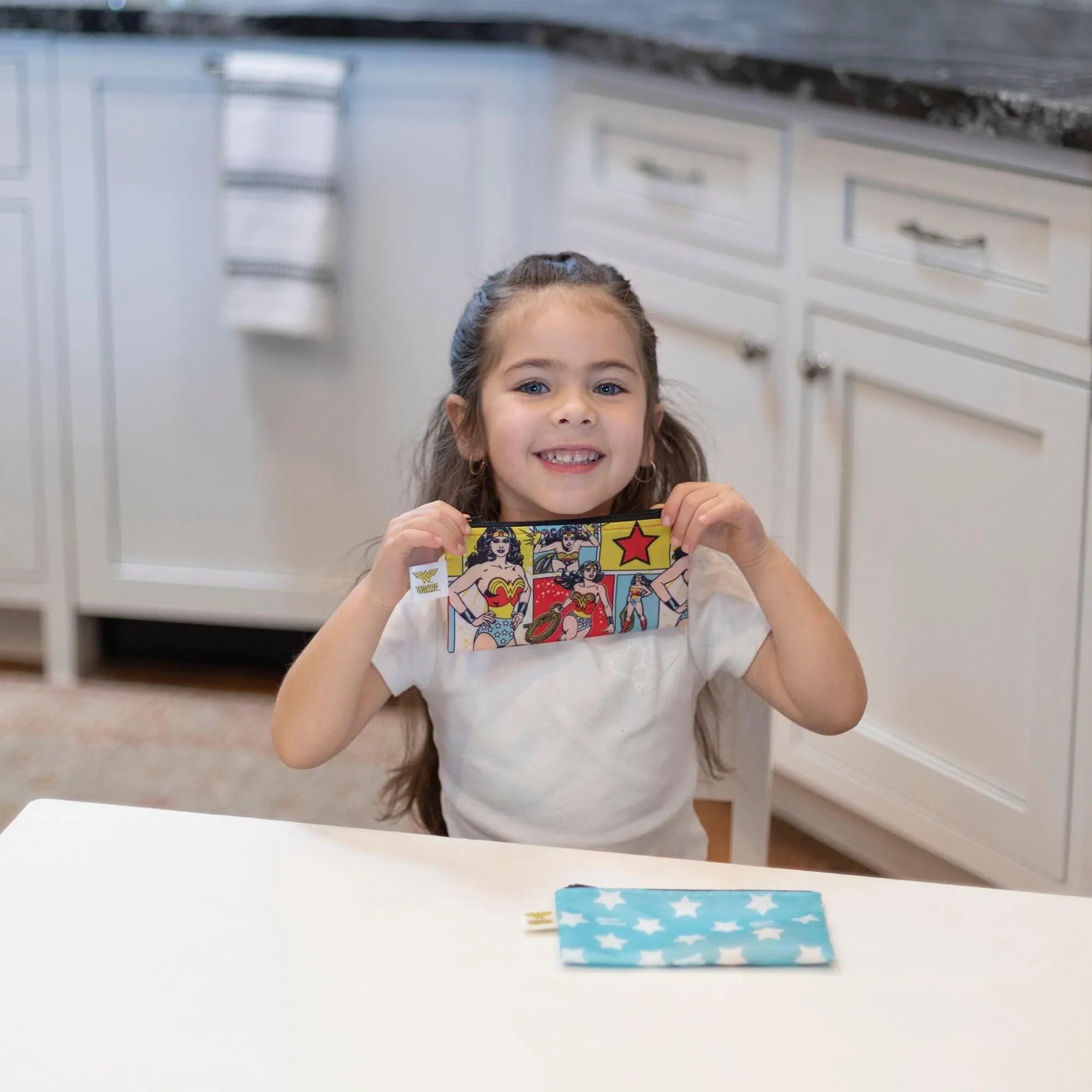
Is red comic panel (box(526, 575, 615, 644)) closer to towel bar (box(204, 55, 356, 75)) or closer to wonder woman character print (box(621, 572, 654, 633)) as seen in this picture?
wonder woman character print (box(621, 572, 654, 633))

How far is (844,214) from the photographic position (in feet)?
5.72

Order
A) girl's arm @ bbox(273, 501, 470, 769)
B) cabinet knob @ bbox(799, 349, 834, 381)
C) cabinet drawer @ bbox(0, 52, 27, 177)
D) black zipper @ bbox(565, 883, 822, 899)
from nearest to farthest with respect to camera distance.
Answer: black zipper @ bbox(565, 883, 822, 899) → girl's arm @ bbox(273, 501, 470, 769) → cabinet knob @ bbox(799, 349, 834, 381) → cabinet drawer @ bbox(0, 52, 27, 177)

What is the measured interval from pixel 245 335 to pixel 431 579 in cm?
151

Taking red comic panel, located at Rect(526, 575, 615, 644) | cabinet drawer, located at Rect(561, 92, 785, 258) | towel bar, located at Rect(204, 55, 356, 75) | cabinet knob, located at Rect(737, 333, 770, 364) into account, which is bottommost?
red comic panel, located at Rect(526, 575, 615, 644)

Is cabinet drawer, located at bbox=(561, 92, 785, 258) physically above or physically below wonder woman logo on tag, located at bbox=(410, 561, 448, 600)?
above

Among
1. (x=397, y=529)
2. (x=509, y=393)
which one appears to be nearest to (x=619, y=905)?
(x=397, y=529)

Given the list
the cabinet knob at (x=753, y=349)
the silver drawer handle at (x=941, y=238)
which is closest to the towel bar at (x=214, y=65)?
the cabinet knob at (x=753, y=349)

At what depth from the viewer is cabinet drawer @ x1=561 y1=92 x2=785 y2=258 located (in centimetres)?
184

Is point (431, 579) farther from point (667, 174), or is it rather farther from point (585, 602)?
point (667, 174)

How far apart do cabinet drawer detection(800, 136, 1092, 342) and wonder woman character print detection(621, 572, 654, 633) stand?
74cm

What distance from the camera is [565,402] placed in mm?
1062

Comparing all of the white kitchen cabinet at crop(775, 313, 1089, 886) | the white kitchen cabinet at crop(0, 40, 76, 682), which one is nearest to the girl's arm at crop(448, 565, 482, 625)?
the white kitchen cabinet at crop(775, 313, 1089, 886)


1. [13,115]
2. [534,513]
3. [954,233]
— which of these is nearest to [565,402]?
[534,513]

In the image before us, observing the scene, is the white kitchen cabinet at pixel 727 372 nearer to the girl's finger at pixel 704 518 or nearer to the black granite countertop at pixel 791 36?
the black granite countertop at pixel 791 36
